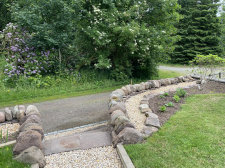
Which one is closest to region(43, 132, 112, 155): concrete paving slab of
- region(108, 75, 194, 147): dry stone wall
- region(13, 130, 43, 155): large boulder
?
region(108, 75, 194, 147): dry stone wall

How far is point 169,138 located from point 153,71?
6.63 metres

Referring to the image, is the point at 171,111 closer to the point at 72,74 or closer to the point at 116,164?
the point at 116,164

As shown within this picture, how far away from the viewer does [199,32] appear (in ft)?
54.4

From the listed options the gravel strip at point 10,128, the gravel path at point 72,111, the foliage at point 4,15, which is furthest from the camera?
the foliage at point 4,15

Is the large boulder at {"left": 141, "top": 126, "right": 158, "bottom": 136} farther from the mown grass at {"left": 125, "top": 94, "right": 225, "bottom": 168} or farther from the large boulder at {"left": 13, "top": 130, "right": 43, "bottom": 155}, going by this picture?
the large boulder at {"left": 13, "top": 130, "right": 43, "bottom": 155}

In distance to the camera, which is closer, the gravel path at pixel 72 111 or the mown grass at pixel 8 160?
the mown grass at pixel 8 160

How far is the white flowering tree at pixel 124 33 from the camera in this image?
24.8 feet

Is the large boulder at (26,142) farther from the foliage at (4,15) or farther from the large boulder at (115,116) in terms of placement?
the foliage at (4,15)

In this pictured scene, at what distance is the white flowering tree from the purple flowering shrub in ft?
6.05

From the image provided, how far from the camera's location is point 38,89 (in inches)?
277

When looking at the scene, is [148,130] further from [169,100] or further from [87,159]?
[169,100]

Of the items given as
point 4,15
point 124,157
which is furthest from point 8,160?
point 4,15

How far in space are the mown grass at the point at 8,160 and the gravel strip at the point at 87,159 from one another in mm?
383

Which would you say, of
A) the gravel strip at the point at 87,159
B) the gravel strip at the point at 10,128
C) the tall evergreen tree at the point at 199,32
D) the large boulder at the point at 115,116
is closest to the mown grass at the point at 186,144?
the gravel strip at the point at 87,159
